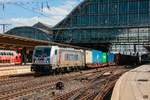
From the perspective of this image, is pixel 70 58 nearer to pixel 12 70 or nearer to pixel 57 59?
pixel 57 59

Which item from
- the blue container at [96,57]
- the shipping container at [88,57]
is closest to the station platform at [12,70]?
the shipping container at [88,57]

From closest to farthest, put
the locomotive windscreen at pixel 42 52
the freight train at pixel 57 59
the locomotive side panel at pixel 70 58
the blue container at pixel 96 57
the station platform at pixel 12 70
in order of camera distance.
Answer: the freight train at pixel 57 59 < the locomotive windscreen at pixel 42 52 < the locomotive side panel at pixel 70 58 < the station platform at pixel 12 70 < the blue container at pixel 96 57

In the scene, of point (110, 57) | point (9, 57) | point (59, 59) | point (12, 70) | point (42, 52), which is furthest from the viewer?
point (110, 57)

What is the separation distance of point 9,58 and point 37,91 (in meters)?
44.3

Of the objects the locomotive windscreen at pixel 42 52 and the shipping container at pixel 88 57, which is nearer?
the locomotive windscreen at pixel 42 52

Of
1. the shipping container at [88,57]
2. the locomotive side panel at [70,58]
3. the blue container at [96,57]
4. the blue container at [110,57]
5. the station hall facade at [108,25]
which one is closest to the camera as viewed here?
the locomotive side panel at [70,58]

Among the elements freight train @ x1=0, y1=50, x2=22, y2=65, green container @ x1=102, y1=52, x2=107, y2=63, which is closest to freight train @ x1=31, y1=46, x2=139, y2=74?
green container @ x1=102, y1=52, x2=107, y2=63

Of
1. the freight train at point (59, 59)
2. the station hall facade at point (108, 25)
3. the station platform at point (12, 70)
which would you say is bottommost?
the station platform at point (12, 70)

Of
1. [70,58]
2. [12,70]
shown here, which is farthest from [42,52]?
[12,70]

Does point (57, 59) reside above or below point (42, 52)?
below

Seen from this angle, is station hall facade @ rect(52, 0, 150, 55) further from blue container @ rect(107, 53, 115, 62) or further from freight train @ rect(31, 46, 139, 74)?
freight train @ rect(31, 46, 139, 74)

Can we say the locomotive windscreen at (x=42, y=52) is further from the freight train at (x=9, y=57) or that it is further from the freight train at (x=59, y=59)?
the freight train at (x=9, y=57)

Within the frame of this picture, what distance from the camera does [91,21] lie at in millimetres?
139625

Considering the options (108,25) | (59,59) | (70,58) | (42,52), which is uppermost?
(108,25)
